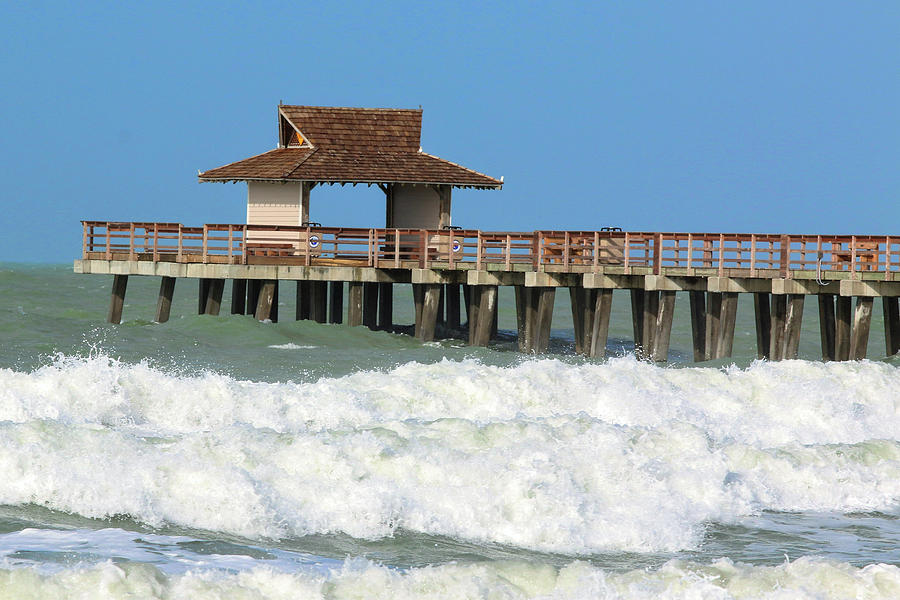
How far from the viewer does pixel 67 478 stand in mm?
11398

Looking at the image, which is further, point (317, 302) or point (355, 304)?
point (317, 302)

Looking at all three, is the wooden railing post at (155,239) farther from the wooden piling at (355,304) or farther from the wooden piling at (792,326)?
the wooden piling at (792,326)

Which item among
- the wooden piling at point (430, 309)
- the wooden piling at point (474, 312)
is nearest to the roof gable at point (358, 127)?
the wooden piling at point (430, 309)

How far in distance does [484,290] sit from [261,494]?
59.0ft

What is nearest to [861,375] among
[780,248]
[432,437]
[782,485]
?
[780,248]

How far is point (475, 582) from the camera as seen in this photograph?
343 inches

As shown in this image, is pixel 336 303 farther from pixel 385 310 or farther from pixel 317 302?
pixel 317 302

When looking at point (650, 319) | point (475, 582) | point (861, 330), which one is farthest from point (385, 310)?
point (475, 582)

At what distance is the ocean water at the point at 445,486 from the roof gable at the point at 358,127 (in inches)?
508

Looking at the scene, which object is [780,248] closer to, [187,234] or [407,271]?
[407,271]

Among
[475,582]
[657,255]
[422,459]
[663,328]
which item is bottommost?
[475,582]

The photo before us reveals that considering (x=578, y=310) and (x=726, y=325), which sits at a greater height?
(x=578, y=310)

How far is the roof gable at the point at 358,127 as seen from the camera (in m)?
32.7

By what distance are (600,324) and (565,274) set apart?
1.89 meters
